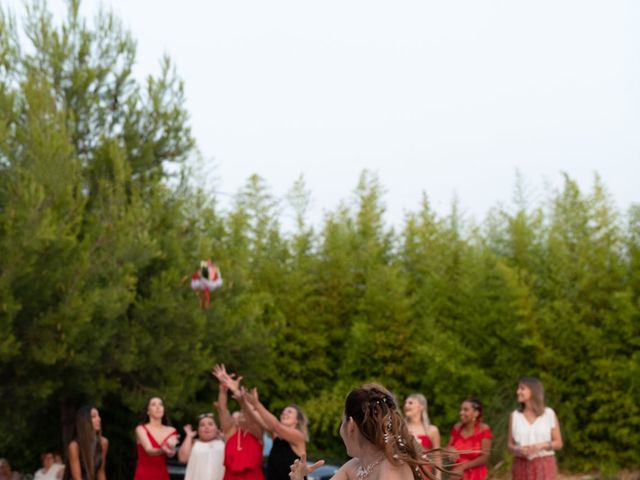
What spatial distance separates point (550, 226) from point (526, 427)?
829 centimetres

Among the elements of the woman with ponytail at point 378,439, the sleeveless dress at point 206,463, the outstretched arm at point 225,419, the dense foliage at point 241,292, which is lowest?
the woman with ponytail at point 378,439

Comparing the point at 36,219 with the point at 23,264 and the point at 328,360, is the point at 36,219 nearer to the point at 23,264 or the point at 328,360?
the point at 23,264

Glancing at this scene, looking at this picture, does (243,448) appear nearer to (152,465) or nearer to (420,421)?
(152,465)

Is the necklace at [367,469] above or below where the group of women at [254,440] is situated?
below

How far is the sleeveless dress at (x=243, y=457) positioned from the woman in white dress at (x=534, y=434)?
254 cm

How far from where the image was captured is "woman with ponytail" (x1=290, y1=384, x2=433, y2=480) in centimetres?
398

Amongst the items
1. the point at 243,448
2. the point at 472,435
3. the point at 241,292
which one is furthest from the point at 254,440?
the point at 241,292

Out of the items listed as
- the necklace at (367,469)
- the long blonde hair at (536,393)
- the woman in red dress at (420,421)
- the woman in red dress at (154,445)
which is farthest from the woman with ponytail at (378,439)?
the long blonde hair at (536,393)

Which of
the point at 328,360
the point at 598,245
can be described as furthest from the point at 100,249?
the point at 598,245

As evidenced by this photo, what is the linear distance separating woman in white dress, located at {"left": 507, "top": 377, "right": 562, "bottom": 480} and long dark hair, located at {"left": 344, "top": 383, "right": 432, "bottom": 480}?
6287 millimetres

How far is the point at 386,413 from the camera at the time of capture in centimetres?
400

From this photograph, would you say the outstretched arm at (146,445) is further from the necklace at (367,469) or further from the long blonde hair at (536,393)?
the necklace at (367,469)

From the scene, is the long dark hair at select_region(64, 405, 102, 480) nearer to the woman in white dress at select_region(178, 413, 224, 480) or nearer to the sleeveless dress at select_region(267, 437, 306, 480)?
the woman in white dress at select_region(178, 413, 224, 480)

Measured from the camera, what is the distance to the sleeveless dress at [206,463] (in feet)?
31.3
